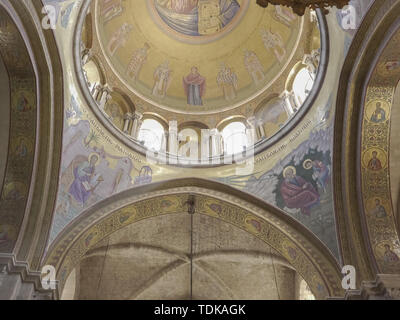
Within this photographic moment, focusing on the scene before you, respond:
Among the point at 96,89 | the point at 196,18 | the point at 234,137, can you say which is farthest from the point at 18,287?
the point at 196,18

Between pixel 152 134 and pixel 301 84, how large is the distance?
446 centimetres

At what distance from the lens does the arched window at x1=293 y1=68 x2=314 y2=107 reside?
11.9 meters

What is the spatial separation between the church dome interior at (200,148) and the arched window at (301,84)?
0.19 feet

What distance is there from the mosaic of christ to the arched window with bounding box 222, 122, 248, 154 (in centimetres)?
362

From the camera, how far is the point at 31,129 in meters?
8.89

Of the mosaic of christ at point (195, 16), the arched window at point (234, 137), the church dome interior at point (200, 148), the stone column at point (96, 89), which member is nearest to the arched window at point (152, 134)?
the church dome interior at point (200, 148)

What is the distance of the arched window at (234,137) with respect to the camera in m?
12.6

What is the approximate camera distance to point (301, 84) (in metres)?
12.2

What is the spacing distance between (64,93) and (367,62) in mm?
6125

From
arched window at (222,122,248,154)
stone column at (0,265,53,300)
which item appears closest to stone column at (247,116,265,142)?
arched window at (222,122,248,154)

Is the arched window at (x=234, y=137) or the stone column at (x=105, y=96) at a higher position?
the stone column at (x=105, y=96)

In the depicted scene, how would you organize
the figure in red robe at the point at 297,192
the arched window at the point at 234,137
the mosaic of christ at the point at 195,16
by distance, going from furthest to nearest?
the mosaic of christ at the point at 195,16 < the arched window at the point at 234,137 < the figure in red robe at the point at 297,192

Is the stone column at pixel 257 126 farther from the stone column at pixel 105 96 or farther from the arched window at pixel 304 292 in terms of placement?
the arched window at pixel 304 292

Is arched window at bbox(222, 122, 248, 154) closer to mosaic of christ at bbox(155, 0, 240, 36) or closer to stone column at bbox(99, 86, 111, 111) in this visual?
stone column at bbox(99, 86, 111, 111)
